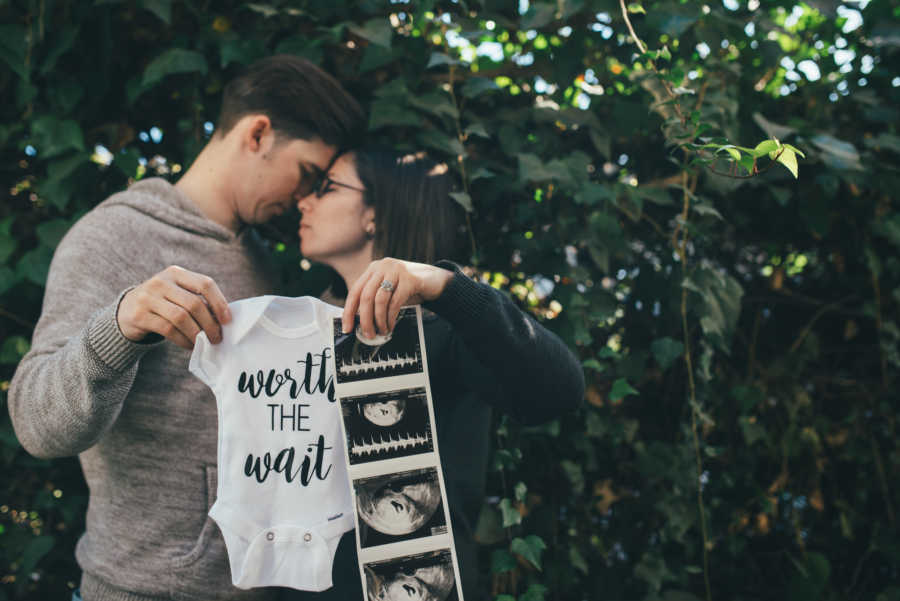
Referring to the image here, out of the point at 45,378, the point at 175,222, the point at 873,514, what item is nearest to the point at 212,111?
the point at 175,222

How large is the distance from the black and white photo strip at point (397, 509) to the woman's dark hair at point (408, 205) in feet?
1.87

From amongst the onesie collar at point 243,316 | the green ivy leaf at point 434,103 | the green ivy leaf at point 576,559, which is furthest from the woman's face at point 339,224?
the green ivy leaf at point 576,559

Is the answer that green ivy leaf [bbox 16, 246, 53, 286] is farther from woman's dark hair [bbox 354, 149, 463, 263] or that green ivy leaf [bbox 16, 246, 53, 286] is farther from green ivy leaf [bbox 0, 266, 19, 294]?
woman's dark hair [bbox 354, 149, 463, 263]

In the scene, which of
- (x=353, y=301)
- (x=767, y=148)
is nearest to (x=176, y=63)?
(x=353, y=301)

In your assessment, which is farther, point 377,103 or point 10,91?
point 10,91

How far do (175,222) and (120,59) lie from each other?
650mm

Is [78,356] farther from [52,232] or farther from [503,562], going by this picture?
[503,562]

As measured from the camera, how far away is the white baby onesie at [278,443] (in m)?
0.95

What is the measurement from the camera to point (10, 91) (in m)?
1.62

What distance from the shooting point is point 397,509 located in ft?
2.96

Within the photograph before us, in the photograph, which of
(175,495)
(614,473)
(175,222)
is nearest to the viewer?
(175,495)

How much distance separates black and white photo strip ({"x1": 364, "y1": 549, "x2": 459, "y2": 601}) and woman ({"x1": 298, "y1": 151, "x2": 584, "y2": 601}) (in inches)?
9.5

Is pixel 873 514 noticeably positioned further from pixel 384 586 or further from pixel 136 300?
pixel 136 300

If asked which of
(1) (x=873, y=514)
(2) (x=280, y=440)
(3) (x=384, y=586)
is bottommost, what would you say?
(1) (x=873, y=514)
